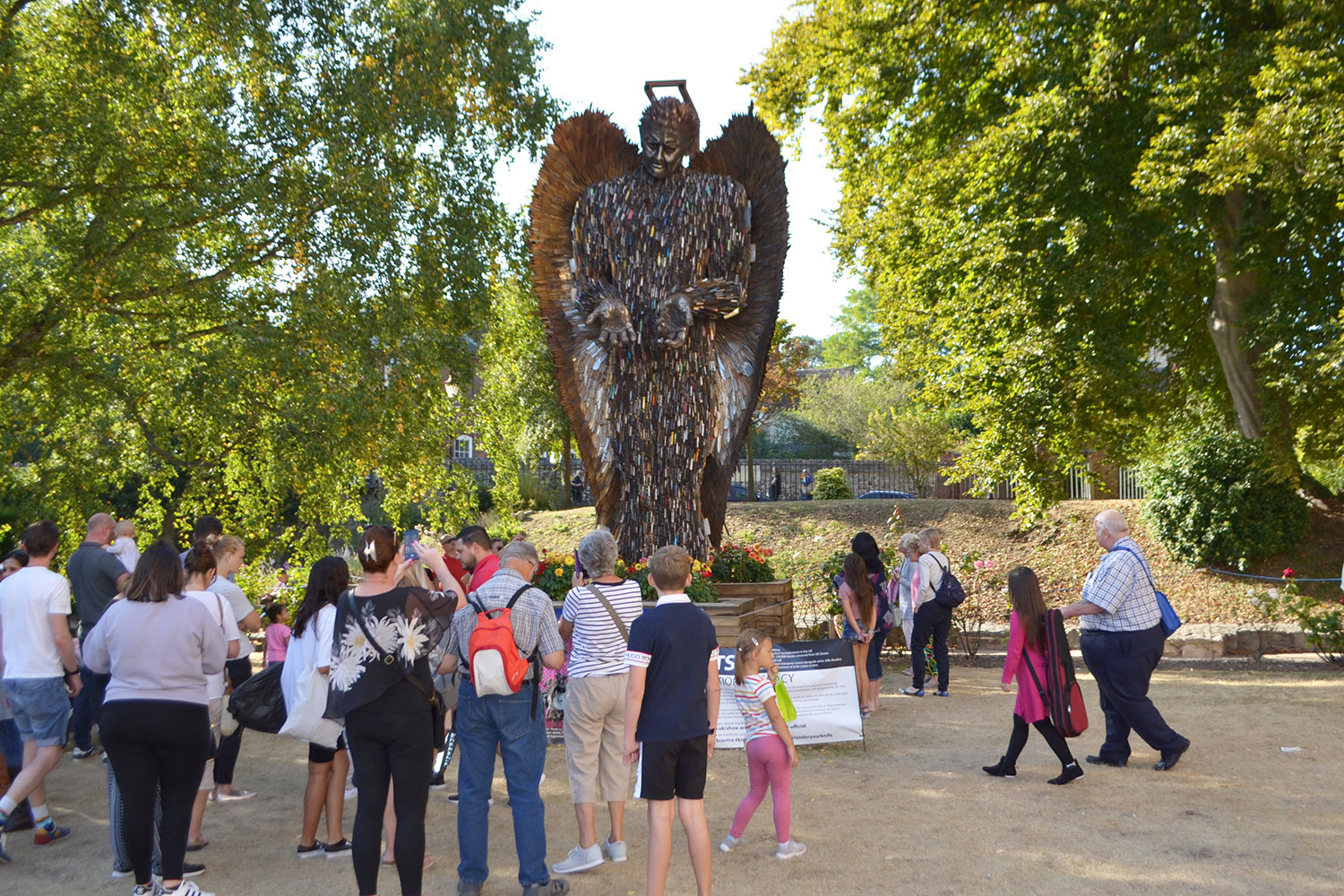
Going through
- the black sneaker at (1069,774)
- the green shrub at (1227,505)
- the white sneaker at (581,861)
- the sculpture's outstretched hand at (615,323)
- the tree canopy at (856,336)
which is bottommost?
the white sneaker at (581,861)

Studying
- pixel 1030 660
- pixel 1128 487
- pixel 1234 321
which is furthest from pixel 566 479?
pixel 1030 660

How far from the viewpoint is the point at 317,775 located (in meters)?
5.00

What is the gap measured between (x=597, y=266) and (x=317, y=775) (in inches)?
234

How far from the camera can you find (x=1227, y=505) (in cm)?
1501

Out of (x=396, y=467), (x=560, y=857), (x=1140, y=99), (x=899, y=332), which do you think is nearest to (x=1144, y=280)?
(x=1140, y=99)

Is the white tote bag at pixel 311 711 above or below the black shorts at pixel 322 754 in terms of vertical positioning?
above

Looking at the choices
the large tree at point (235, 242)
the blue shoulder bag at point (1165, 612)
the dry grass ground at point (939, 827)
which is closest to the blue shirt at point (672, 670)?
the dry grass ground at point (939, 827)

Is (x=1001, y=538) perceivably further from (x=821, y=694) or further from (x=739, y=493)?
(x=739, y=493)

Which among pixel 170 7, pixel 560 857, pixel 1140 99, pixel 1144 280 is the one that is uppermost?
pixel 1140 99

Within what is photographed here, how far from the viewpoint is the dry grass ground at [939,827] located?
15.4 feet

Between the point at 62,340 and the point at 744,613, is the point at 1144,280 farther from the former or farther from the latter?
the point at 62,340

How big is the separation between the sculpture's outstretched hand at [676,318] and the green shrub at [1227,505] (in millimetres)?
9767

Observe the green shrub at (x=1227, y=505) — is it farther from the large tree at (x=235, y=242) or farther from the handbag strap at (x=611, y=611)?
the handbag strap at (x=611, y=611)

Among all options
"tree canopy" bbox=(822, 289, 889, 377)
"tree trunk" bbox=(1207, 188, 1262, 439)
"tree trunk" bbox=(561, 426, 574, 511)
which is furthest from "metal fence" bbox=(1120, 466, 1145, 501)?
"tree canopy" bbox=(822, 289, 889, 377)
